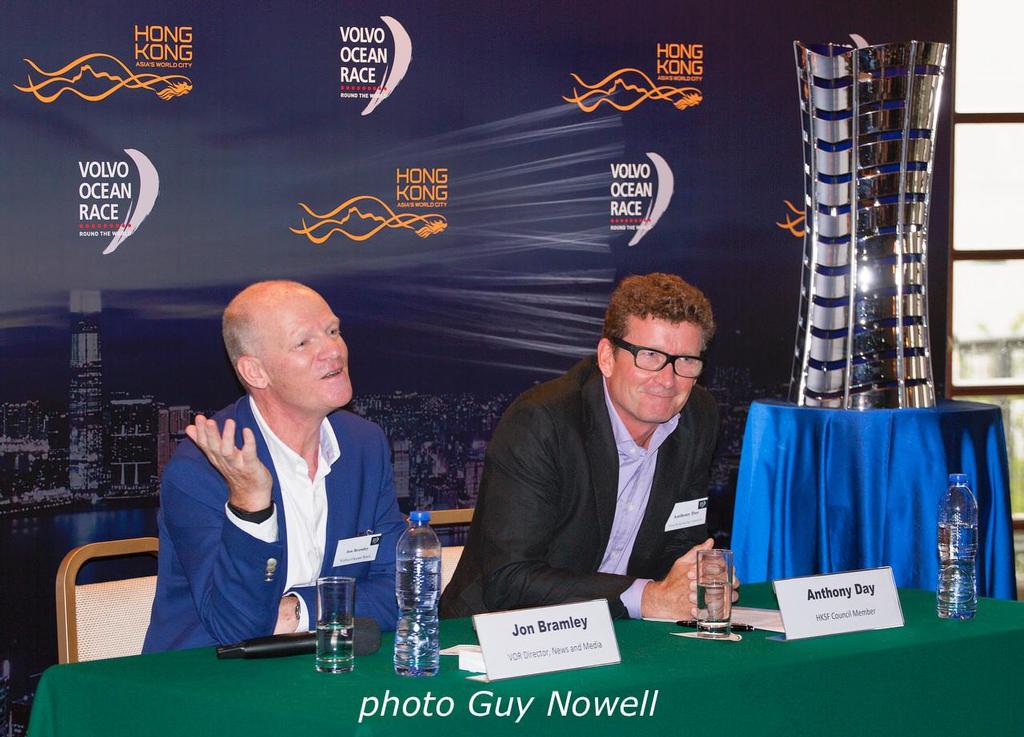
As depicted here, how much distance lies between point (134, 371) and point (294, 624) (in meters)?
1.94

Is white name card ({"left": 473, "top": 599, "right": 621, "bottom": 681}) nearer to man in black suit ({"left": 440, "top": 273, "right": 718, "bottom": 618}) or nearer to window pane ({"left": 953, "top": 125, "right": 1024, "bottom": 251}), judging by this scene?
man in black suit ({"left": 440, "top": 273, "right": 718, "bottom": 618})

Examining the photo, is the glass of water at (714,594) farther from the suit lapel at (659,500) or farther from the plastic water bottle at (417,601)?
the suit lapel at (659,500)

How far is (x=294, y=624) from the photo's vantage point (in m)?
2.42

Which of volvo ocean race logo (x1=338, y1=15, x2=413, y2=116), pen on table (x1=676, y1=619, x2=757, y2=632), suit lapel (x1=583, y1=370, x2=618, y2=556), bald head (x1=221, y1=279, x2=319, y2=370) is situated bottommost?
pen on table (x1=676, y1=619, x2=757, y2=632)

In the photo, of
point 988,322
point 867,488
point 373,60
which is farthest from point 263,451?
point 988,322

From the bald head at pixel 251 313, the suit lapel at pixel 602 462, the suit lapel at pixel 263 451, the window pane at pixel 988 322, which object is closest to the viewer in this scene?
the suit lapel at pixel 263 451

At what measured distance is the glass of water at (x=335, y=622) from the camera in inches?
77.4

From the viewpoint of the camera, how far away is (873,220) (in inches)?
134

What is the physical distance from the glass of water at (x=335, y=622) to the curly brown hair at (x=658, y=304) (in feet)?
3.28

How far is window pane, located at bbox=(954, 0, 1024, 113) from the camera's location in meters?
5.32

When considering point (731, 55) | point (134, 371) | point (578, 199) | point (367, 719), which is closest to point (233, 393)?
point (134, 371)

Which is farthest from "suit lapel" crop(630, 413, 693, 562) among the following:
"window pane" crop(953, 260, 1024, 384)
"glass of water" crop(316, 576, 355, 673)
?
"window pane" crop(953, 260, 1024, 384)

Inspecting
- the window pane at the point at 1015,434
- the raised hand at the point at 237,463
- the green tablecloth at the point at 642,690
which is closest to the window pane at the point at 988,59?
the window pane at the point at 1015,434

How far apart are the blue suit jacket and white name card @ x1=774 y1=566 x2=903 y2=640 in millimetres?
802
